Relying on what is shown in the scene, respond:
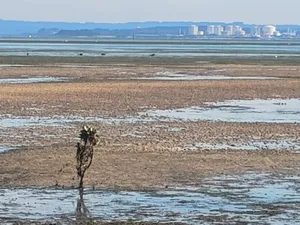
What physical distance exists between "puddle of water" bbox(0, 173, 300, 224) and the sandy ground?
1.09 meters

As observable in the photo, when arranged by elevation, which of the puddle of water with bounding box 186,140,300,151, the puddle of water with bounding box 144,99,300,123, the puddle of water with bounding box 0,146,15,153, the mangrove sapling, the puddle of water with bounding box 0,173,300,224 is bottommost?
the puddle of water with bounding box 144,99,300,123

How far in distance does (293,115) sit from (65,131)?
1050 centimetres

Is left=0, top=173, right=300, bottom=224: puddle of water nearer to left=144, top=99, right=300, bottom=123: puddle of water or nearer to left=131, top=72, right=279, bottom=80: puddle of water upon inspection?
left=144, top=99, right=300, bottom=123: puddle of water

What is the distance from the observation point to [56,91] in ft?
144

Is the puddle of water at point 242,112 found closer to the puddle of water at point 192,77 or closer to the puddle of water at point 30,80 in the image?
the puddle of water at point 30,80

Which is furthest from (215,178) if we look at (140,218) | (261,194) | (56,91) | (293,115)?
(56,91)

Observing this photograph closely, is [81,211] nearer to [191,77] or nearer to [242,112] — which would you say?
[242,112]

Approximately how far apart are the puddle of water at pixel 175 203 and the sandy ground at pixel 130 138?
1.09 m

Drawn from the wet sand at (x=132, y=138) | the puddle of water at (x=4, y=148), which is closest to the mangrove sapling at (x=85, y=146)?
the wet sand at (x=132, y=138)

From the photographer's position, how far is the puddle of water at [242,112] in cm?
3177

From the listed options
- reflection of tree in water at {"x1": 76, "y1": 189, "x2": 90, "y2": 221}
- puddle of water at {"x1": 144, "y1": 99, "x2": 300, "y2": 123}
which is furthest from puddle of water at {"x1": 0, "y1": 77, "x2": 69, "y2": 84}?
reflection of tree in water at {"x1": 76, "y1": 189, "x2": 90, "y2": 221}

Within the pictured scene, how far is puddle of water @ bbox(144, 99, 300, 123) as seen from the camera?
1251 inches

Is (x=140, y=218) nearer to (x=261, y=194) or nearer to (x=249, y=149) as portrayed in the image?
(x=261, y=194)

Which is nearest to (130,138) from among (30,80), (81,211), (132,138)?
(132,138)
